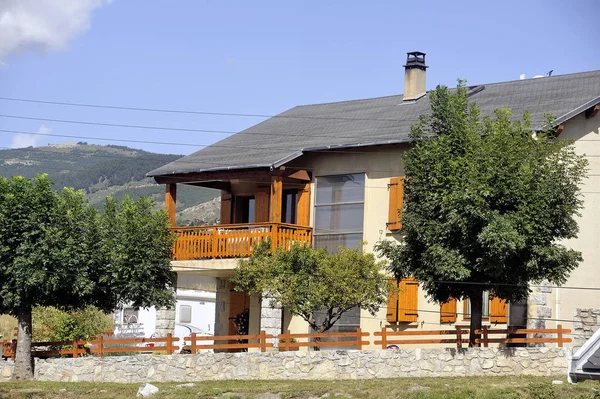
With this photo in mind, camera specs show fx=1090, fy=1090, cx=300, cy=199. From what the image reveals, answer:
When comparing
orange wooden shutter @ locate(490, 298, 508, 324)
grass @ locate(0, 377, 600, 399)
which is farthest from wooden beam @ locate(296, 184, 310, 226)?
grass @ locate(0, 377, 600, 399)

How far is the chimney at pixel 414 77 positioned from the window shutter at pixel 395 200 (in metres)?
5.34

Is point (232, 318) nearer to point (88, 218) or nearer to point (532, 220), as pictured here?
point (88, 218)

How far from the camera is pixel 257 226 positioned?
34.8m

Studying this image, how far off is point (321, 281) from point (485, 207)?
551cm

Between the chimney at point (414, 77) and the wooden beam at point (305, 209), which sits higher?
the chimney at point (414, 77)

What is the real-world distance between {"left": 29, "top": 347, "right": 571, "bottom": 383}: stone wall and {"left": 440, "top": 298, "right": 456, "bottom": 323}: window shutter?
13.3 feet

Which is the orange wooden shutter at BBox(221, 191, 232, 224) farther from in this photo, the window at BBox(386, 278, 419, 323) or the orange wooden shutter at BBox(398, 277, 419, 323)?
the orange wooden shutter at BBox(398, 277, 419, 323)

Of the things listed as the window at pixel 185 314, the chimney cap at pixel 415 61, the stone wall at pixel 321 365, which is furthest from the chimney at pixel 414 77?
the window at pixel 185 314

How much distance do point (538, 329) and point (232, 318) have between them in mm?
13248

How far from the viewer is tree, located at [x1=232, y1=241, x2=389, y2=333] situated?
100 feet

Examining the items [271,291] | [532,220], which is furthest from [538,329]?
[271,291]

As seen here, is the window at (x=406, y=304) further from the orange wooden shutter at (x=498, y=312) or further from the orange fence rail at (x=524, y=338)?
the orange fence rail at (x=524, y=338)

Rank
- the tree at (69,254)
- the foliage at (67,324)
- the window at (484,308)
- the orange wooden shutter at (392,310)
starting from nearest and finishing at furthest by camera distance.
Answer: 1. the tree at (69,254)
2. the window at (484,308)
3. the orange wooden shutter at (392,310)
4. the foliage at (67,324)

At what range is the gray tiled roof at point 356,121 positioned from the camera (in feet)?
109
